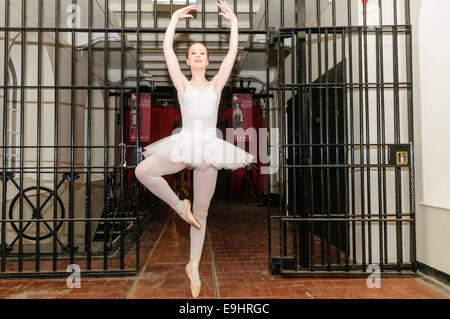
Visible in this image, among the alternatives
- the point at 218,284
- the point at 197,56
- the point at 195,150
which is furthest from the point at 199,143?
the point at 218,284

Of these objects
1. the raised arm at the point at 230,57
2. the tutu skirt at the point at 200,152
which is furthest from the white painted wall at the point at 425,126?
the raised arm at the point at 230,57

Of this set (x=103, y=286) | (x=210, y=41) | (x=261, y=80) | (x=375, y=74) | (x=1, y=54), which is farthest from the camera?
(x=261, y=80)

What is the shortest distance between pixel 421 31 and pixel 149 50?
17.7 feet

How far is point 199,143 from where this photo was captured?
243 centimetres

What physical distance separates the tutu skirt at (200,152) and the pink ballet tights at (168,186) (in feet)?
0.21

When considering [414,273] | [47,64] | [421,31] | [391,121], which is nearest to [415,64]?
[421,31]

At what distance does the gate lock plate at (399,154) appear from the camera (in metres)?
3.24

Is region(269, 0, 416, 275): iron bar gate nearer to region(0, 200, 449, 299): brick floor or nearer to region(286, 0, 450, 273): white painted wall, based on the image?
region(286, 0, 450, 273): white painted wall

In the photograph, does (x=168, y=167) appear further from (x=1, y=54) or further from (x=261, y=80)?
(x=261, y=80)

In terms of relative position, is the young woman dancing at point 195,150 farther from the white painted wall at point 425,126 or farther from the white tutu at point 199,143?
the white painted wall at point 425,126

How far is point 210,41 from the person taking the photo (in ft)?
20.8

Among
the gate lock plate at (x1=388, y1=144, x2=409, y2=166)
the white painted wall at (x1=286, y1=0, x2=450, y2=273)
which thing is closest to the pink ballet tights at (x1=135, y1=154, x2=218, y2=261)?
the white painted wall at (x1=286, y1=0, x2=450, y2=273)

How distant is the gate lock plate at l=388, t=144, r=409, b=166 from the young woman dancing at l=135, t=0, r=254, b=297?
1.68m

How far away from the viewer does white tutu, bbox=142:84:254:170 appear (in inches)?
94.6
